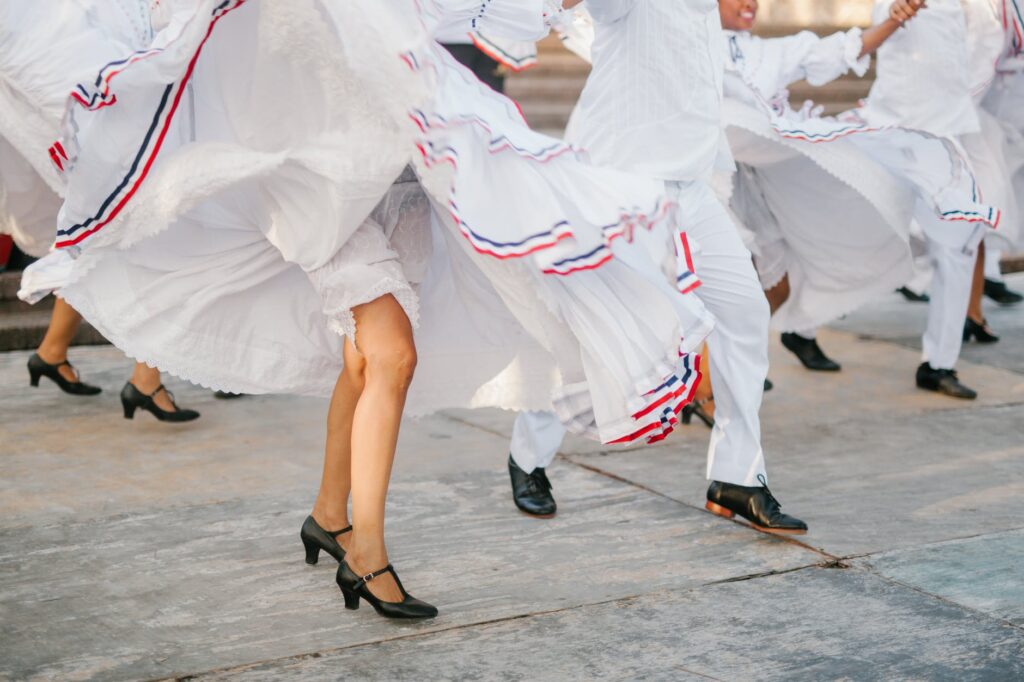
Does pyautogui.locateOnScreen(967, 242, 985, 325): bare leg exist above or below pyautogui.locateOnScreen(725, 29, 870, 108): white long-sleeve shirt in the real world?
below

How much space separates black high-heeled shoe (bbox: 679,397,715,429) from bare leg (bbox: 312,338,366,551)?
82.5 inches

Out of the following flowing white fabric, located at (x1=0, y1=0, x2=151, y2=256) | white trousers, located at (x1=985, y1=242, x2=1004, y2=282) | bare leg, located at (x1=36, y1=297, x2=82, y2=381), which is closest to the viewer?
flowing white fabric, located at (x1=0, y1=0, x2=151, y2=256)

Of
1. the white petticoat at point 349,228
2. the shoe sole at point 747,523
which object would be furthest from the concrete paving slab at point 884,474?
the white petticoat at point 349,228

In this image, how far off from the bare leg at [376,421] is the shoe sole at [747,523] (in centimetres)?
129

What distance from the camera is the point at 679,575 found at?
3953mm

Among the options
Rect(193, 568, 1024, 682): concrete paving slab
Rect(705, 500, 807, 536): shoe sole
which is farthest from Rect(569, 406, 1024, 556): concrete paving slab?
Rect(193, 568, 1024, 682): concrete paving slab

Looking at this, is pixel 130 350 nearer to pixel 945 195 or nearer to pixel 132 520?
pixel 132 520

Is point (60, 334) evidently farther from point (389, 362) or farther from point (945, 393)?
point (945, 393)

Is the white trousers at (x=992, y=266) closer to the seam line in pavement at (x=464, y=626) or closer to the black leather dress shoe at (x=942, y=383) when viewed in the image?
the black leather dress shoe at (x=942, y=383)

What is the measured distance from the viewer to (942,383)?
629 cm

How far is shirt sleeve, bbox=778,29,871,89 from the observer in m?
5.45

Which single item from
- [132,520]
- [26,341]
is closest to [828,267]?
[132,520]

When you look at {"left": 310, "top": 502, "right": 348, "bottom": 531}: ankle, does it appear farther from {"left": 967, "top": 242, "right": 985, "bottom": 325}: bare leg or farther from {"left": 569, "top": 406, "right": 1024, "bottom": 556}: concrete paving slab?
{"left": 967, "top": 242, "right": 985, "bottom": 325}: bare leg

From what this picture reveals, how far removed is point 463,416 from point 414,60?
9.70ft
